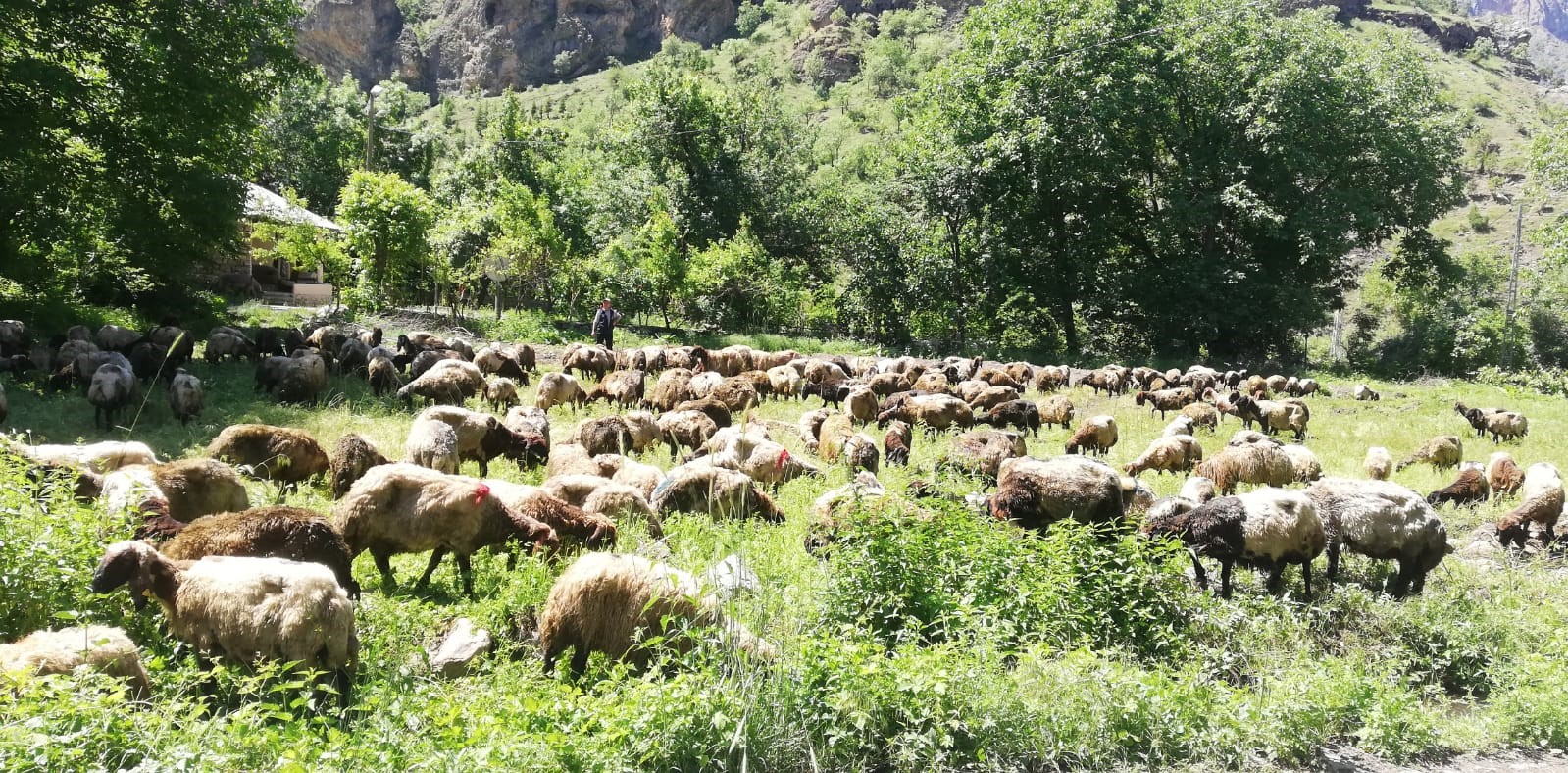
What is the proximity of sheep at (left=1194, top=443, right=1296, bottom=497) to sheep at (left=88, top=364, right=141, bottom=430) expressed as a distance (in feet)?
46.7

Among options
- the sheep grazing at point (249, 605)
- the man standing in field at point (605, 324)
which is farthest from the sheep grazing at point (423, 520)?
the man standing in field at point (605, 324)

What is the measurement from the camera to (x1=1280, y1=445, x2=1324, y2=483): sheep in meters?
11.3

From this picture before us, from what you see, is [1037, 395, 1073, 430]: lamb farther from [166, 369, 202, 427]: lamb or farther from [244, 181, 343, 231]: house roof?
[244, 181, 343, 231]: house roof

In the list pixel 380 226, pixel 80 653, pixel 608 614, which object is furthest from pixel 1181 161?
pixel 80 653

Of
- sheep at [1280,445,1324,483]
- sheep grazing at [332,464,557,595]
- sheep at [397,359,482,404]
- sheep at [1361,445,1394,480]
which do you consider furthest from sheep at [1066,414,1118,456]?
sheep at [397,359,482,404]

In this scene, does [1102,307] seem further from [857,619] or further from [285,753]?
[285,753]

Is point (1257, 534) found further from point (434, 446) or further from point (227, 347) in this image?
point (227, 347)

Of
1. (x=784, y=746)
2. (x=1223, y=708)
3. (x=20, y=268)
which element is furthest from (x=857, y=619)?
(x=20, y=268)

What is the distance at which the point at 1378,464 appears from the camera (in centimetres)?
1270

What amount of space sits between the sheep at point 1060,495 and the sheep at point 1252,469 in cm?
346

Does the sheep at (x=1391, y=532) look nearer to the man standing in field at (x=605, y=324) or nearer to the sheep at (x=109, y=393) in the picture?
the sheep at (x=109, y=393)

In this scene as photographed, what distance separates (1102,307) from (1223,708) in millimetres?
30785

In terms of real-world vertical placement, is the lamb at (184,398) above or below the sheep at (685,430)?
above

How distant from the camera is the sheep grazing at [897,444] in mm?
12195
